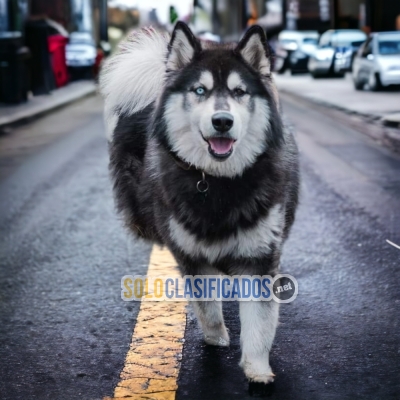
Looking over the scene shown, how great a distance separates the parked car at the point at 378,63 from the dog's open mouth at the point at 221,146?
18249mm

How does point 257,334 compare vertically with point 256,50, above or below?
below

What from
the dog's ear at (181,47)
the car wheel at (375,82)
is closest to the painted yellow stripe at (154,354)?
the dog's ear at (181,47)

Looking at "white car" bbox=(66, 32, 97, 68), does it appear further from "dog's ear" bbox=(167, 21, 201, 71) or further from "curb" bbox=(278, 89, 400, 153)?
"dog's ear" bbox=(167, 21, 201, 71)

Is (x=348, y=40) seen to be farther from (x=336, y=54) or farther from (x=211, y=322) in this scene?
(x=211, y=322)

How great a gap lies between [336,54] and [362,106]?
1349 cm

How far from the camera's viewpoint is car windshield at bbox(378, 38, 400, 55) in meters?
22.1

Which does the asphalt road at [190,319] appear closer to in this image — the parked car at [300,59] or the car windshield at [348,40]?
the car windshield at [348,40]

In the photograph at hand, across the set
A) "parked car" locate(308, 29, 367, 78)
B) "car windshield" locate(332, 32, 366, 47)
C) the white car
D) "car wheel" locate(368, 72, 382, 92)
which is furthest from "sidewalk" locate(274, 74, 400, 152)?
the white car

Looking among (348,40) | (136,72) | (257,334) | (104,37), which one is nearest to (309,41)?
(348,40)

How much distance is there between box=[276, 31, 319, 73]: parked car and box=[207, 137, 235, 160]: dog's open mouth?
32010 mm

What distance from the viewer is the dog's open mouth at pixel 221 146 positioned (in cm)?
337

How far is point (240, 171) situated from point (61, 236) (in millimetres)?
3052

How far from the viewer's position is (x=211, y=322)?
381cm

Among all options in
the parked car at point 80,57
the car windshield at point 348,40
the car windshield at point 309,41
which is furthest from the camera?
the car windshield at point 309,41
